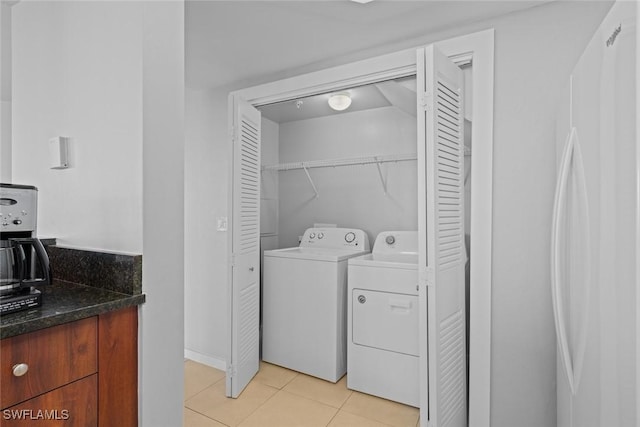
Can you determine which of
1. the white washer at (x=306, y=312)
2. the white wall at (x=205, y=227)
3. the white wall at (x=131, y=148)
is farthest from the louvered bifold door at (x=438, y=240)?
the white wall at (x=205, y=227)

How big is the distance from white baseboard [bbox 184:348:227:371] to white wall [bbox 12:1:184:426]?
175 centimetres

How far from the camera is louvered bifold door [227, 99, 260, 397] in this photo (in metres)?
2.44

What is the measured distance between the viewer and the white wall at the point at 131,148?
1106 millimetres

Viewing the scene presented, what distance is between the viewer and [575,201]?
118cm

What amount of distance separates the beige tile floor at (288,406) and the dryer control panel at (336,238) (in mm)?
1118

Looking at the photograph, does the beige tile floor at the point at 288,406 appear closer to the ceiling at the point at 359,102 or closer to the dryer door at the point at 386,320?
the dryer door at the point at 386,320

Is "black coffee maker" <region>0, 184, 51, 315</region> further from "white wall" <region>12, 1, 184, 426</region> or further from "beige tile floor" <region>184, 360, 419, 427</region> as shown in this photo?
"beige tile floor" <region>184, 360, 419, 427</region>

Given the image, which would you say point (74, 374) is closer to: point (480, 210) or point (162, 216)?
point (162, 216)

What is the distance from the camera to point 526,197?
71.9 inches

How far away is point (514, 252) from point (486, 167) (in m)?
0.47

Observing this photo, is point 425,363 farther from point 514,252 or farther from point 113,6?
point 113,6

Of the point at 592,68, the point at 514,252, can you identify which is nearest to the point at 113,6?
the point at 592,68

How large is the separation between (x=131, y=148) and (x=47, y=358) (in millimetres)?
621

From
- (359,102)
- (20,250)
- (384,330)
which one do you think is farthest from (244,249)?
(359,102)
